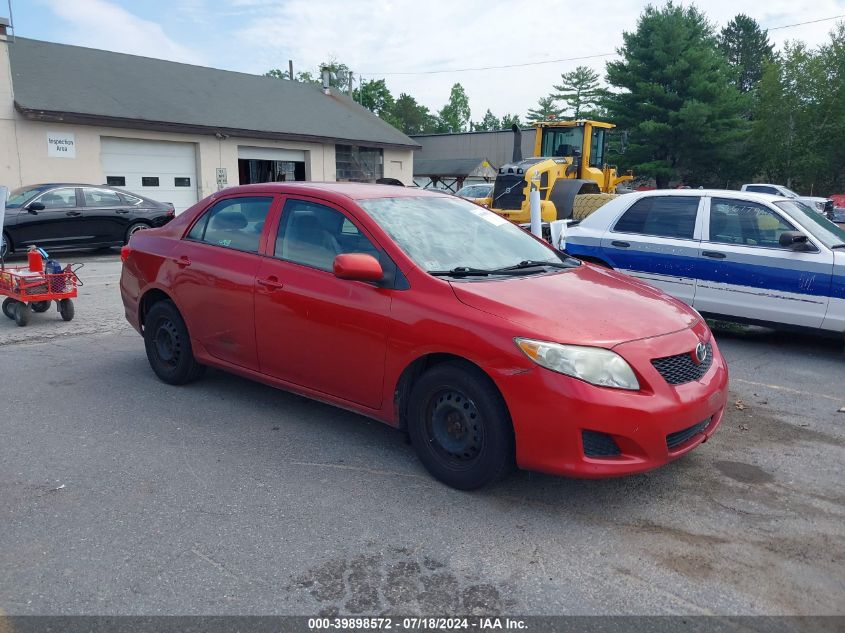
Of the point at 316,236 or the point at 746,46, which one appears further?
the point at 746,46

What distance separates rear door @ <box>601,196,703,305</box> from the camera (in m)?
7.38

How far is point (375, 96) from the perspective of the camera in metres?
68.5

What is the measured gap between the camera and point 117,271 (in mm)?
12445

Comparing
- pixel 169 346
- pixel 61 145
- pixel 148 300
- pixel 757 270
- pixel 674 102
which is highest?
pixel 674 102

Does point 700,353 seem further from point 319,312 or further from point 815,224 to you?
point 815,224

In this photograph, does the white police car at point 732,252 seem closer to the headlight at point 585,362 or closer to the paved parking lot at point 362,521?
the paved parking lot at point 362,521

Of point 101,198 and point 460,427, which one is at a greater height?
point 101,198

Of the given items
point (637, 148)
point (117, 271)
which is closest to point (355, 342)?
point (117, 271)

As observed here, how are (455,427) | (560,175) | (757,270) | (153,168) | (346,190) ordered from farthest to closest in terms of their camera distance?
(153,168), (560,175), (757,270), (346,190), (455,427)

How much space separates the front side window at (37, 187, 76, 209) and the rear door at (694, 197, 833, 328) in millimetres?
12259

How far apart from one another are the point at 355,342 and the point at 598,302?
1445 millimetres

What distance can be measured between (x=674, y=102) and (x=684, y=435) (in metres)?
39.8

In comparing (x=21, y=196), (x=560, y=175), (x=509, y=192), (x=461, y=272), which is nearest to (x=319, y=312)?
(x=461, y=272)

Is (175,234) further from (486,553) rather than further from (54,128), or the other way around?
(54,128)
